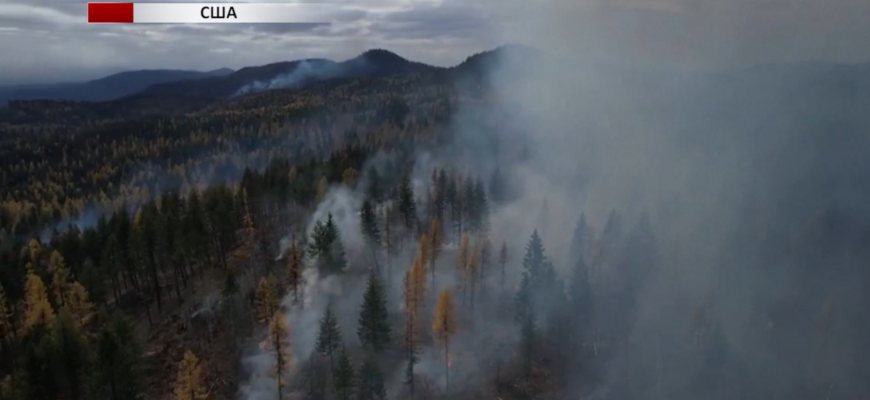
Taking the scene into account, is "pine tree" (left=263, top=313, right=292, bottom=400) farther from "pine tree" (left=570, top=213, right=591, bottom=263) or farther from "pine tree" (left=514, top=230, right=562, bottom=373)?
"pine tree" (left=570, top=213, right=591, bottom=263)

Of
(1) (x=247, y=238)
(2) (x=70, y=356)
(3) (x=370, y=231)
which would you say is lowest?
(2) (x=70, y=356)

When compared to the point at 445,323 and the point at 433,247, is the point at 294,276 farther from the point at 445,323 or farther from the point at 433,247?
the point at 445,323

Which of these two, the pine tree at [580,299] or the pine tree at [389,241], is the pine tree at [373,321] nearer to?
the pine tree at [389,241]

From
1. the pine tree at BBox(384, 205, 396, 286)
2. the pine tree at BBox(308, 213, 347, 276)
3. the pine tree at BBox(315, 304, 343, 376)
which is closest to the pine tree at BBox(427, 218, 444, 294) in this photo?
the pine tree at BBox(384, 205, 396, 286)

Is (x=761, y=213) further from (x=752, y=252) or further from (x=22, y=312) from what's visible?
(x=22, y=312)

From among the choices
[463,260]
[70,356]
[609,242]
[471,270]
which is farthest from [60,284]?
[609,242]

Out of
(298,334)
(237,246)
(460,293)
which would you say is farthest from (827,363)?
(237,246)

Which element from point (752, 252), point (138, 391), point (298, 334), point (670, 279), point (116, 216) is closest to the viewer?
point (138, 391)

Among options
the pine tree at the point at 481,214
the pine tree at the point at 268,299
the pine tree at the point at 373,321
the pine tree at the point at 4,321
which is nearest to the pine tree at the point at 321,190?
the pine tree at the point at 481,214
